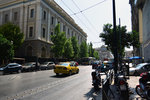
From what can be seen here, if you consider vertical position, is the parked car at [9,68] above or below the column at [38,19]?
below

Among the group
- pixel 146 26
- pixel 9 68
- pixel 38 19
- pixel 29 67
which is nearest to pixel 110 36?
pixel 146 26

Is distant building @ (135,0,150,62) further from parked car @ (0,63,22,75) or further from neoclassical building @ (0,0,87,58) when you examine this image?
neoclassical building @ (0,0,87,58)

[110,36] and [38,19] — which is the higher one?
[38,19]

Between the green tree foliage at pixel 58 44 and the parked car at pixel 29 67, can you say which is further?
the green tree foliage at pixel 58 44

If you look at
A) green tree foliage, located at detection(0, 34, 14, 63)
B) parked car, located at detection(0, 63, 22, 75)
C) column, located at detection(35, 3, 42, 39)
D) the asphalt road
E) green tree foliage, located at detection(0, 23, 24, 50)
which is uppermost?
column, located at detection(35, 3, 42, 39)

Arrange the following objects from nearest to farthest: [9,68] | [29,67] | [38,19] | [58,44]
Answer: [9,68] → [29,67] → [58,44] → [38,19]

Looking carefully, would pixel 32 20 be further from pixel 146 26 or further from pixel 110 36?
pixel 146 26

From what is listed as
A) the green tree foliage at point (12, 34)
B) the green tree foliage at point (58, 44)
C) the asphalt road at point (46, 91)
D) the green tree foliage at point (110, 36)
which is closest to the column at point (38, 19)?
the green tree foliage at point (58, 44)

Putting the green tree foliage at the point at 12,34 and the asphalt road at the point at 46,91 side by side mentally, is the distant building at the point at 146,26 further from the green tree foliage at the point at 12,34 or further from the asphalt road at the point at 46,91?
the green tree foliage at the point at 12,34

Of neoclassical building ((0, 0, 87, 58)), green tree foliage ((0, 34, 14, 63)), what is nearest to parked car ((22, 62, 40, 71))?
green tree foliage ((0, 34, 14, 63))

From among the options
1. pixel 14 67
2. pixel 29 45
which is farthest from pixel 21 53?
pixel 14 67

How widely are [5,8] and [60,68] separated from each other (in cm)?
3313

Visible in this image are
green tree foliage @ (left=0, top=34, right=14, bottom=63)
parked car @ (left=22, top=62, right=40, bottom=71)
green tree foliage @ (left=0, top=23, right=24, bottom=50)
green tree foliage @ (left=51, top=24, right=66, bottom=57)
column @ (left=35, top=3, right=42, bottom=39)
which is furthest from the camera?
column @ (left=35, top=3, right=42, bottom=39)

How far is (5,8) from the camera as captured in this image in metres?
37.0
